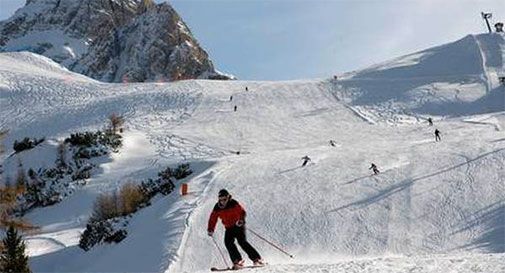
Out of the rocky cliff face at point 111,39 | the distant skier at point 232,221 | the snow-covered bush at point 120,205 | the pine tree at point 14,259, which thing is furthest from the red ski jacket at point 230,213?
the rocky cliff face at point 111,39

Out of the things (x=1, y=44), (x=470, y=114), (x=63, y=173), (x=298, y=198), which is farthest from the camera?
(x=1, y=44)

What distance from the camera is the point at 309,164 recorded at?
32.8 m

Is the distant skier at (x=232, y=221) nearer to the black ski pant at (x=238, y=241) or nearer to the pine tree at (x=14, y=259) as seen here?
the black ski pant at (x=238, y=241)

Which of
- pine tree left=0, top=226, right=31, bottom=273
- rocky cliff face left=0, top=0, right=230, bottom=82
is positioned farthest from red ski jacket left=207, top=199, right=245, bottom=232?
rocky cliff face left=0, top=0, right=230, bottom=82

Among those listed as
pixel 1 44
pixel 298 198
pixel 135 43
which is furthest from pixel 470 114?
pixel 1 44

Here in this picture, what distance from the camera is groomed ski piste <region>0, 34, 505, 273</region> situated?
80.1ft

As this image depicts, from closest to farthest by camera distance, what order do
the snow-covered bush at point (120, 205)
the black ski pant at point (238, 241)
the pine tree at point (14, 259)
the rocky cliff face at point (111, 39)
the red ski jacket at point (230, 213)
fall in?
the red ski jacket at point (230, 213) < the black ski pant at point (238, 241) < the pine tree at point (14, 259) < the snow-covered bush at point (120, 205) < the rocky cliff face at point (111, 39)

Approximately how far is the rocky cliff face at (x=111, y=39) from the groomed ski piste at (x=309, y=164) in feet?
214

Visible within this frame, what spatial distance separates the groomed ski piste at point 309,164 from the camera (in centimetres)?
2442

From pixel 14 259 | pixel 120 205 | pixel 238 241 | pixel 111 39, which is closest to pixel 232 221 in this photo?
pixel 238 241

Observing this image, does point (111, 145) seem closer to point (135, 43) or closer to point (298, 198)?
point (298, 198)

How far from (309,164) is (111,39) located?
432 feet

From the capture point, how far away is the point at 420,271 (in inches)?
498

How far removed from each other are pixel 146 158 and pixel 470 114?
20223mm
